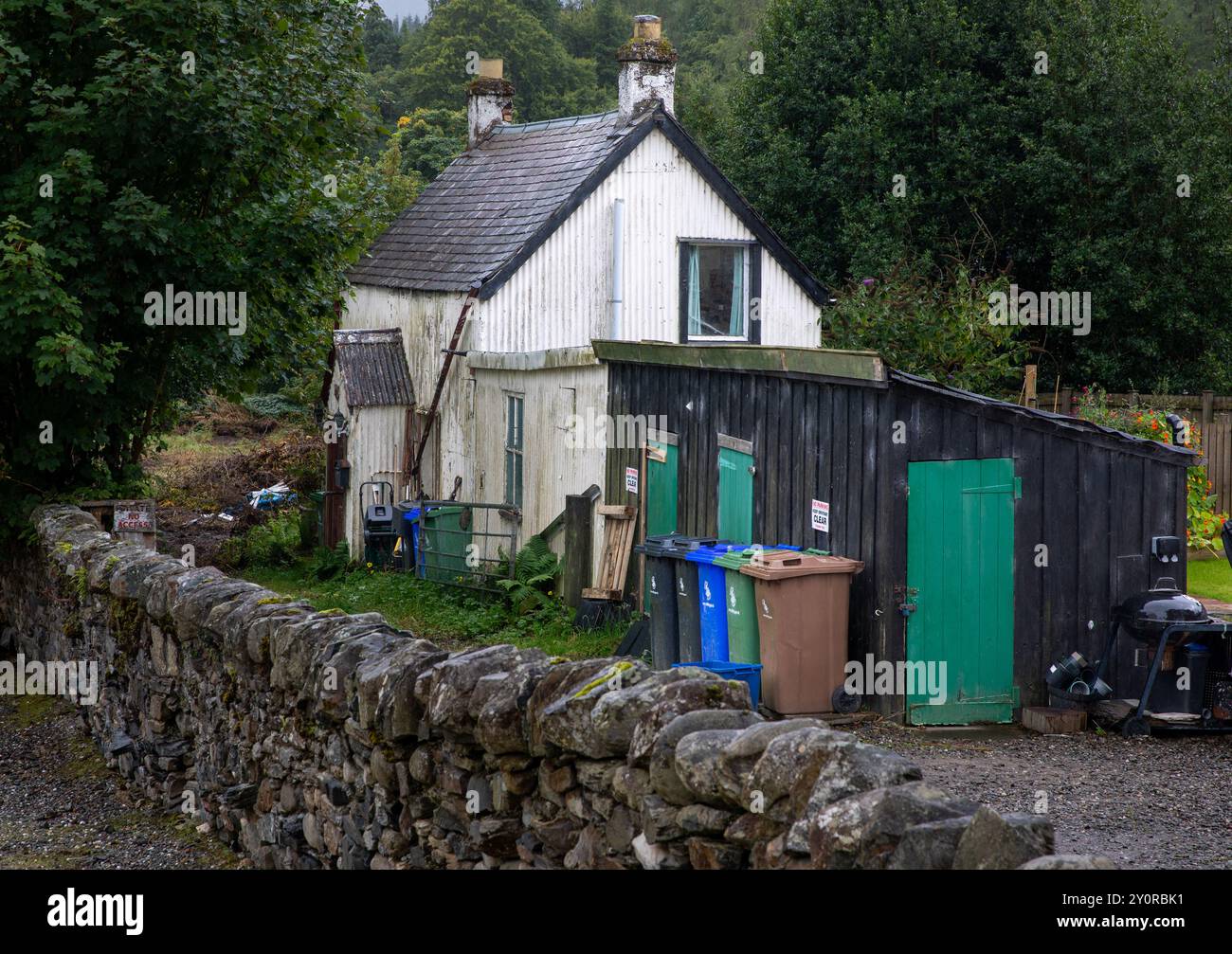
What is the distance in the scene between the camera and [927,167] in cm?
2492

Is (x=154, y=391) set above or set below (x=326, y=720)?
above

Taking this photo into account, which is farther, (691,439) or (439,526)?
(439,526)

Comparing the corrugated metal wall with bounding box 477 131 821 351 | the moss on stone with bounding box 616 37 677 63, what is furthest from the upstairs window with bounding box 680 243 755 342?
the moss on stone with bounding box 616 37 677 63

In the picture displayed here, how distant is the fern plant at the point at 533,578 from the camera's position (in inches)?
600

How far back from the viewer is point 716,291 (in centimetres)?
2039

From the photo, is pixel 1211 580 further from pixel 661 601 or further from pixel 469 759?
pixel 469 759

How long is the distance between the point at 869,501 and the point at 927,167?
15605 millimetres

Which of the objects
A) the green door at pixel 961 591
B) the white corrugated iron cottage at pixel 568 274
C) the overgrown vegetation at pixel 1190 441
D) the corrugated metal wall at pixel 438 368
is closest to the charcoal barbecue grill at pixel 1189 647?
the green door at pixel 961 591

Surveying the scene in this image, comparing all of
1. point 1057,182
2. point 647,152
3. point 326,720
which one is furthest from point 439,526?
point 1057,182

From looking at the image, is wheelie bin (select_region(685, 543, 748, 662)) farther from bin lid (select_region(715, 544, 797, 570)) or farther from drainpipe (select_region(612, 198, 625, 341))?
drainpipe (select_region(612, 198, 625, 341))

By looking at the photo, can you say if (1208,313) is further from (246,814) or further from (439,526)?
(246,814)

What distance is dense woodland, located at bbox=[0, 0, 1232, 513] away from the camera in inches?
493

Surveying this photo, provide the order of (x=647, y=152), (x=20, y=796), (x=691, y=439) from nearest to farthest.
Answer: (x=20, y=796)
(x=691, y=439)
(x=647, y=152)

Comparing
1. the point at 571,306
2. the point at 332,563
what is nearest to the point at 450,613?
the point at 332,563
